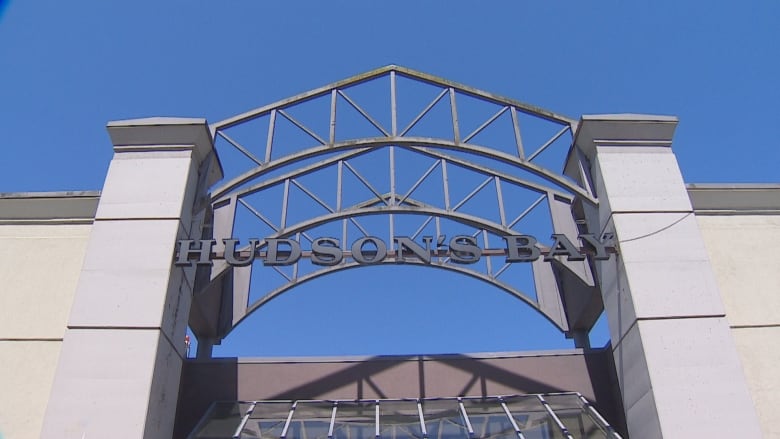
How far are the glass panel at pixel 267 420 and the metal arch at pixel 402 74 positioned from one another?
6.98m

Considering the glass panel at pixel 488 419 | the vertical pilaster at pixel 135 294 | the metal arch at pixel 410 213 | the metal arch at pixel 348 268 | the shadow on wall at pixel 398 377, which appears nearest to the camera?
the vertical pilaster at pixel 135 294

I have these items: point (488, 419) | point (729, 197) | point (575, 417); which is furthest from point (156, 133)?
point (729, 197)

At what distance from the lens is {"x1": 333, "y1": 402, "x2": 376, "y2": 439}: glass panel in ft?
43.9

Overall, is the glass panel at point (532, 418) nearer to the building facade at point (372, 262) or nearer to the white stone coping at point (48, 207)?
the building facade at point (372, 262)

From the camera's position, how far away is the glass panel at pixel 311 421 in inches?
526

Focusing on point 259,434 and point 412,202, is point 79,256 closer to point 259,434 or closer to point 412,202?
point 259,434

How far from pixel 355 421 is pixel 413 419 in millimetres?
1260

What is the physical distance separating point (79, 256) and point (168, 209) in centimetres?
220

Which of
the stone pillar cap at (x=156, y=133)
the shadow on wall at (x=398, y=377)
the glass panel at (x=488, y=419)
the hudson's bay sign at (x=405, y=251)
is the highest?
the stone pillar cap at (x=156, y=133)

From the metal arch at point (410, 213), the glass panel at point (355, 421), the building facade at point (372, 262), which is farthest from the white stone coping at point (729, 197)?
the glass panel at point (355, 421)

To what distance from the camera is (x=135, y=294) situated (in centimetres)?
1278

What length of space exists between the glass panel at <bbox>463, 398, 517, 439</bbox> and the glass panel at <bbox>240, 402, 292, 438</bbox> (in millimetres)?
4092

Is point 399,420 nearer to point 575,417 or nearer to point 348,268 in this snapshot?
point 575,417

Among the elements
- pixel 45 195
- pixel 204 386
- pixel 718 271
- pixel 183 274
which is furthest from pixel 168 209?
pixel 718 271
